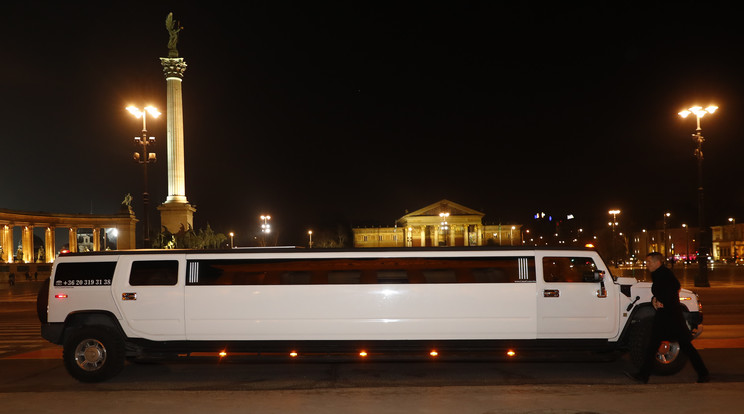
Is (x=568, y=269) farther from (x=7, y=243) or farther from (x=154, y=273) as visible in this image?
(x=7, y=243)

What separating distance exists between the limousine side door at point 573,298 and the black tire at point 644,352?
0.33m

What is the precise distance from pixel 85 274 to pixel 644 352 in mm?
8977

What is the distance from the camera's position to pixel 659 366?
33.0ft

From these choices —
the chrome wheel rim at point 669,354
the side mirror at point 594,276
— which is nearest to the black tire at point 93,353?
the side mirror at point 594,276

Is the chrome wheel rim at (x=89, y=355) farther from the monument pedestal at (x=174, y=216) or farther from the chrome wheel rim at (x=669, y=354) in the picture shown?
the monument pedestal at (x=174, y=216)

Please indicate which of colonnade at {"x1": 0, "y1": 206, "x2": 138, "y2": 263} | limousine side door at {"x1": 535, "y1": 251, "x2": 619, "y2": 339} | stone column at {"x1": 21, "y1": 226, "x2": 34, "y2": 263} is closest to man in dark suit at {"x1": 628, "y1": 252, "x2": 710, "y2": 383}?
limousine side door at {"x1": 535, "y1": 251, "x2": 619, "y2": 339}

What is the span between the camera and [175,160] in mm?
55406

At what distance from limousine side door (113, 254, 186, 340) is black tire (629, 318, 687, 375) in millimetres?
7149

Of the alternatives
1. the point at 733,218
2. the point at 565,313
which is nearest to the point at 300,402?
the point at 565,313

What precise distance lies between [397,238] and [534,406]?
459 ft

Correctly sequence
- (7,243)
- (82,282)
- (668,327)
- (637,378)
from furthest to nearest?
(7,243) → (82,282) → (637,378) → (668,327)

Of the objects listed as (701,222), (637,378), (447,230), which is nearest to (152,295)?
(637,378)

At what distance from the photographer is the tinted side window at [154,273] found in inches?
399

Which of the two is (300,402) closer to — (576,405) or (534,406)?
(534,406)
